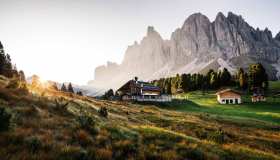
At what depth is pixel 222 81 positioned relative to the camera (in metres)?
110

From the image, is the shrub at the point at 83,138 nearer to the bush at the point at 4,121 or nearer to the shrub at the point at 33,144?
the shrub at the point at 33,144

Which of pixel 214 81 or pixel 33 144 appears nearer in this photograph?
Answer: pixel 33 144

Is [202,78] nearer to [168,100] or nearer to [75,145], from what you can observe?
[168,100]

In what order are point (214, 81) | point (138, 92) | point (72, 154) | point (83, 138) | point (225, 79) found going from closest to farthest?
1. point (72, 154)
2. point (83, 138)
3. point (138, 92)
4. point (214, 81)
5. point (225, 79)

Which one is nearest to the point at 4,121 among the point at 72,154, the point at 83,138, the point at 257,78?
the point at 83,138

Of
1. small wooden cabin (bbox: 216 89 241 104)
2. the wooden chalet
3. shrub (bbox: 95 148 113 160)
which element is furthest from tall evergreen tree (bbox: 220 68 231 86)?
shrub (bbox: 95 148 113 160)

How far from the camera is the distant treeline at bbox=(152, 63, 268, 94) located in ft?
301

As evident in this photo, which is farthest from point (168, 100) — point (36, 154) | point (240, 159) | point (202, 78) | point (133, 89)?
point (36, 154)

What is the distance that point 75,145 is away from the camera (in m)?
9.62

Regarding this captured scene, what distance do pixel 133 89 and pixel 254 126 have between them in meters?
50.2

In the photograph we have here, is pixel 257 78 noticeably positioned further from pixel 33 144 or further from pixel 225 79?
pixel 33 144

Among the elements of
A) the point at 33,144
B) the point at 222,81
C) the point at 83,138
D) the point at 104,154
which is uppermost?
the point at 222,81

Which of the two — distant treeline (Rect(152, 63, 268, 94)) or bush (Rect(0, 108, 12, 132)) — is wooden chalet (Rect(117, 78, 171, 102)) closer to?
distant treeline (Rect(152, 63, 268, 94))

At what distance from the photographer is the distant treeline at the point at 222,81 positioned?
91625 millimetres
